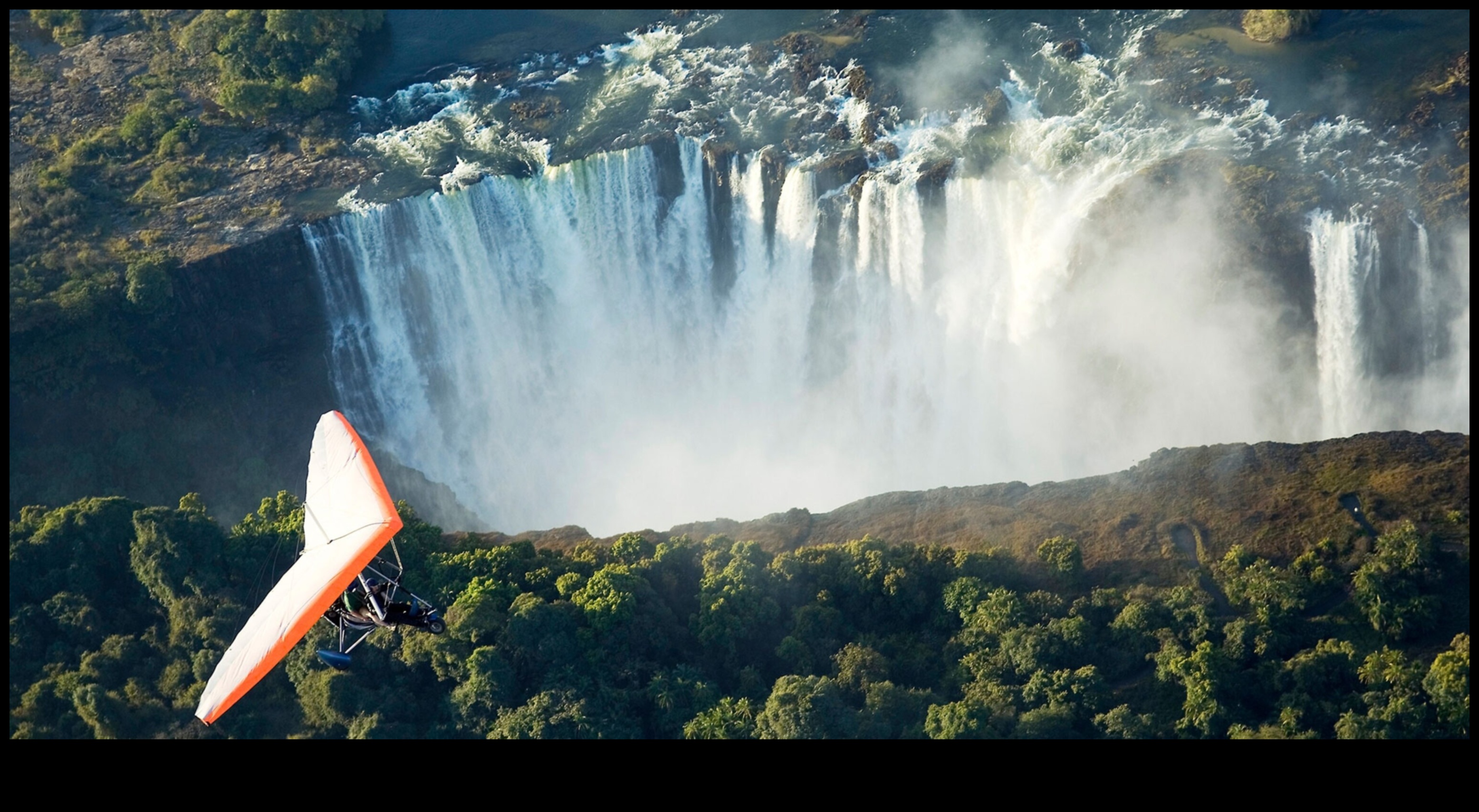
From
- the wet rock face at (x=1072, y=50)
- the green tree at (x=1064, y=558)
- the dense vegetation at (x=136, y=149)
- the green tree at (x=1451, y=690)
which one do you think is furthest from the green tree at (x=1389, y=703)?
the dense vegetation at (x=136, y=149)

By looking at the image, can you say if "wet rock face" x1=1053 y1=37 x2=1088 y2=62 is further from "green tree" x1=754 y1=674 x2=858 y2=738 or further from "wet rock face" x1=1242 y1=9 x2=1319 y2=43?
"green tree" x1=754 y1=674 x2=858 y2=738

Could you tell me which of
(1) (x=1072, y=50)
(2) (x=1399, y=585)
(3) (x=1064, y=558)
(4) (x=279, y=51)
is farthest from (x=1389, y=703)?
(4) (x=279, y=51)

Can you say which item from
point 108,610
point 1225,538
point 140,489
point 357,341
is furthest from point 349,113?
point 1225,538

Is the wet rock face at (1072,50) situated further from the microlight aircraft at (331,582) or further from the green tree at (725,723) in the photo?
the microlight aircraft at (331,582)

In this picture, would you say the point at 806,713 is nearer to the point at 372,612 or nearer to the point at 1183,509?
the point at 372,612

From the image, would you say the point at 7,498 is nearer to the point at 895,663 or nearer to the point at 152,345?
the point at 152,345

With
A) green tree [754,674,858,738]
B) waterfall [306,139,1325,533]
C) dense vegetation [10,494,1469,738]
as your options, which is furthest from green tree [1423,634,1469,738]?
waterfall [306,139,1325,533]
